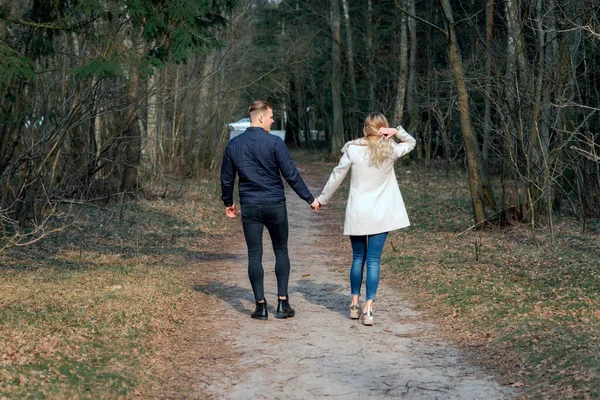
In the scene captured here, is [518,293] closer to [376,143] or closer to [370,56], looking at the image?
[376,143]

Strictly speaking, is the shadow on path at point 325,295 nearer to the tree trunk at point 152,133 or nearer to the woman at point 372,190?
the woman at point 372,190

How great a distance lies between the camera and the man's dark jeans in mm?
7832

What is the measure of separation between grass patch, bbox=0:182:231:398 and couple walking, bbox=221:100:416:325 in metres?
1.26

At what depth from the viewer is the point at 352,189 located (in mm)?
7891

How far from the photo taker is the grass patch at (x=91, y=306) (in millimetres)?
5609

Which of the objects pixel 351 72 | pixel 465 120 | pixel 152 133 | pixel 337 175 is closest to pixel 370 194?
pixel 337 175

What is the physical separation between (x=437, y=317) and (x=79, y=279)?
427 centimetres

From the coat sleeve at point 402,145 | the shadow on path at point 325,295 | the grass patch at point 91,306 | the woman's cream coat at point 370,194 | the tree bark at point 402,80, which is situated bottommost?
the shadow on path at point 325,295

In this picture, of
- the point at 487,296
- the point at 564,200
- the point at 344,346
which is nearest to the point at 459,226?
the point at 564,200

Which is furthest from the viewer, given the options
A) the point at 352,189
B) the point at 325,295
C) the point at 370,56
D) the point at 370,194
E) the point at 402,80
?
the point at 370,56

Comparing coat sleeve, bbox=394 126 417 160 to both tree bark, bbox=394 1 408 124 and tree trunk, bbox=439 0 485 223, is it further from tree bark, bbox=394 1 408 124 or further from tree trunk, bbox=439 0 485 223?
tree bark, bbox=394 1 408 124

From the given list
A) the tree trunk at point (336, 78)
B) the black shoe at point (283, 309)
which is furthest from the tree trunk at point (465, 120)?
the tree trunk at point (336, 78)

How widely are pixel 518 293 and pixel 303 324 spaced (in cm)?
257

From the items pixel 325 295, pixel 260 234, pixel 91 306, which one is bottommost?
pixel 325 295
